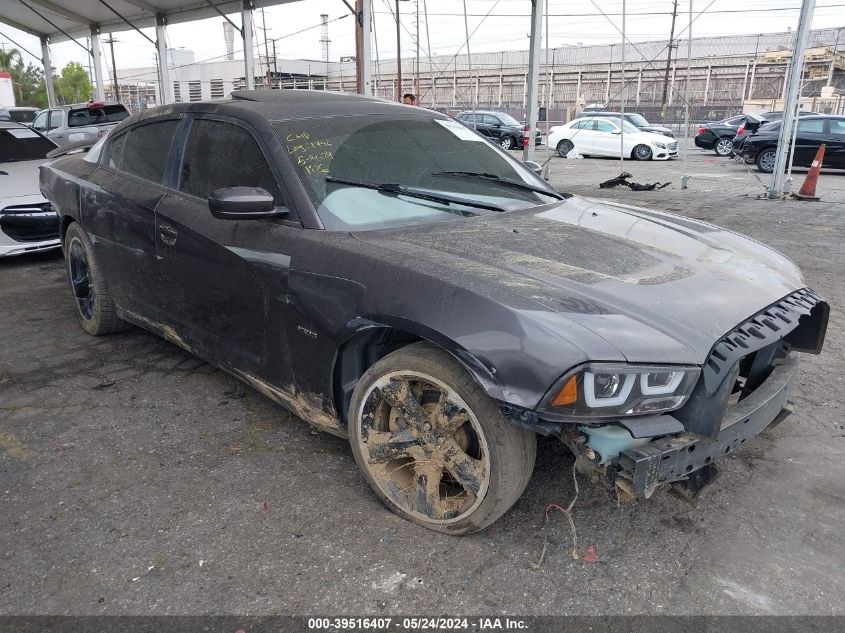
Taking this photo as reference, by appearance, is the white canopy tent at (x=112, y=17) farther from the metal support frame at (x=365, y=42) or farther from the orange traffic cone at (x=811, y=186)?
the orange traffic cone at (x=811, y=186)

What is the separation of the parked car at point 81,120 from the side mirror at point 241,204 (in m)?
13.8

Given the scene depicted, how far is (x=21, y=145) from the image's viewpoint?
7.66 meters

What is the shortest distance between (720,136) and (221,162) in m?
22.9

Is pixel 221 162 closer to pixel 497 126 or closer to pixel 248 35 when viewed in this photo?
pixel 248 35

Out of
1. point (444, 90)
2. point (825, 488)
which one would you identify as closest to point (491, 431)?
point (825, 488)

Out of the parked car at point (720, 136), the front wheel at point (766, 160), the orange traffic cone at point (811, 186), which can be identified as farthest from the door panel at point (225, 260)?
the parked car at point (720, 136)

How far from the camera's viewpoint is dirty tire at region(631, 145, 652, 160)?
66.6 feet

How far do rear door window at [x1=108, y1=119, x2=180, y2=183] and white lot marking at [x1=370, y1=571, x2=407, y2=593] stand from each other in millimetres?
2387

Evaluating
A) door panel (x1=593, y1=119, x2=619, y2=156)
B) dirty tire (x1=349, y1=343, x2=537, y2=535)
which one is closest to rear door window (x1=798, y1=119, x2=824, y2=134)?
door panel (x1=593, y1=119, x2=619, y2=156)

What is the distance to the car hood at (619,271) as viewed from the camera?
2.04 meters

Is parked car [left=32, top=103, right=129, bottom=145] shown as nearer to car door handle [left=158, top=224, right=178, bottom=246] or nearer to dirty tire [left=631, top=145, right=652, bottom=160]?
car door handle [left=158, top=224, right=178, bottom=246]

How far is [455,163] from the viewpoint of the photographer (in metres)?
3.34

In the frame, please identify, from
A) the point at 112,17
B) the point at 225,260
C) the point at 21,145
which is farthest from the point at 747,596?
the point at 112,17

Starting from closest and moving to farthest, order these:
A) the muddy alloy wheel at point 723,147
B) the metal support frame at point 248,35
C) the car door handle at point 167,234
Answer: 1. the car door handle at point 167,234
2. the metal support frame at point 248,35
3. the muddy alloy wheel at point 723,147
